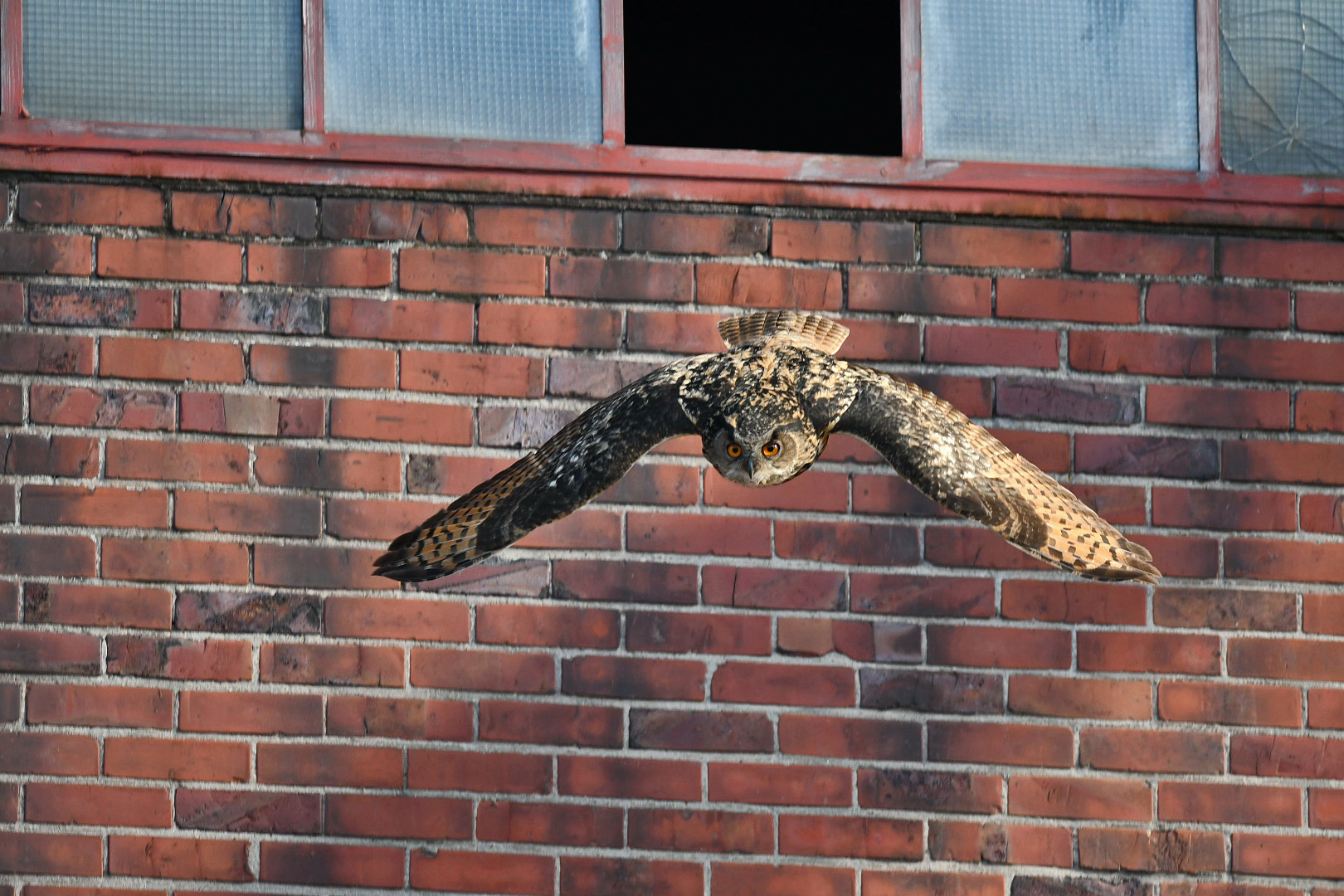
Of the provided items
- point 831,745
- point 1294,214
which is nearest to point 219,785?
point 831,745

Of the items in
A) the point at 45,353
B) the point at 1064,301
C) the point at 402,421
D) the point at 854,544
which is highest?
the point at 1064,301

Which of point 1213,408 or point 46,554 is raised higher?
point 1213,408

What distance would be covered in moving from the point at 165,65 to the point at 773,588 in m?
1.44

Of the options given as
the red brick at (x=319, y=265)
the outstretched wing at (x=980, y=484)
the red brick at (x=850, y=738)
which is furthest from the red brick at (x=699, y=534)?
the red brick at (x=319, y=265)

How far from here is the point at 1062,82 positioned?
2.09m

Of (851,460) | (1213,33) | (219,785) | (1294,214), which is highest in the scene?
(1213,33)

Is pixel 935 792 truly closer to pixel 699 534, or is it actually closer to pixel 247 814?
pixel 699 534

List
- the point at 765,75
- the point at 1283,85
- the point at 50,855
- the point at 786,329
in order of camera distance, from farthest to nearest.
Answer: the point at 765,75 < the point at 1283,85 < the point at 50,855 < the point at 786,329

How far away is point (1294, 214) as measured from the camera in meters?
2.04

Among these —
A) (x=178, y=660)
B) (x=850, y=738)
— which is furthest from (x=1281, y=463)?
(x=178, y=660)

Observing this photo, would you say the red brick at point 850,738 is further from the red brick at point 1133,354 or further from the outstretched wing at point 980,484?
the red brick at point 1133,354

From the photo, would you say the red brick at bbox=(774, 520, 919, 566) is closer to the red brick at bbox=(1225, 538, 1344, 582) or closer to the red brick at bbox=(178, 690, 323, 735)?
the red brick at bbox=(1225, 538, 1344, 582)

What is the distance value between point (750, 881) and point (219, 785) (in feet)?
3.02

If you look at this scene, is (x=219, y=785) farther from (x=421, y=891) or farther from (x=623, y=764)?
(x=623, y=764)
